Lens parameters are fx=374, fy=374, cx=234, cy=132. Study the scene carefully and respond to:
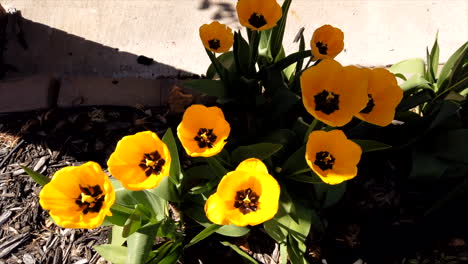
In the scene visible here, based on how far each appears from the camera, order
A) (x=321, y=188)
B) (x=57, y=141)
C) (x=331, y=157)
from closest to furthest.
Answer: (x=331, y=157), (x=321, y=188), (x=57, y=141)

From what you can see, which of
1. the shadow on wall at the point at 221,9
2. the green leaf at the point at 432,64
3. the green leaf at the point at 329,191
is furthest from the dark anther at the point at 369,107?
the shadow on wall at the point at 221,9

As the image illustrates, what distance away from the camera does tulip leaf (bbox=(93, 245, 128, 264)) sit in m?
1.68

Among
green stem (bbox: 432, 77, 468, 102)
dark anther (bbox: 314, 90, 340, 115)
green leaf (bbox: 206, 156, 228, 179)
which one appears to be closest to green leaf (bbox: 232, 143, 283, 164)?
green leaf (bbox: 206, 156, 228, 179)

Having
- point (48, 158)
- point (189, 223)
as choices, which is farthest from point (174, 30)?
point (189, 223)

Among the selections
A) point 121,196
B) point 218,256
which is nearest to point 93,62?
point 121,196

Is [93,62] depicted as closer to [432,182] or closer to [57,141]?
[57,141]

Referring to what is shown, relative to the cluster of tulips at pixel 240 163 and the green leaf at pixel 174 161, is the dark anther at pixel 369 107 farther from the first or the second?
the green leaf at pixel 174 161

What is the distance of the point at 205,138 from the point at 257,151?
322 mm

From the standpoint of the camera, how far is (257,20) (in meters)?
1.73

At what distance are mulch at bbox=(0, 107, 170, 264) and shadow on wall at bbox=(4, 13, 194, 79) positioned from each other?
2.07ft

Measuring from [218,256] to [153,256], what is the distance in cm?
40

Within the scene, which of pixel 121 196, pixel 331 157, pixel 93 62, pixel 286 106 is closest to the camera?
pixel 331 157

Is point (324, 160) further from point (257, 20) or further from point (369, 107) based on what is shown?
point (257, 20)

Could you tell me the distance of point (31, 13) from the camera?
3188 mm
